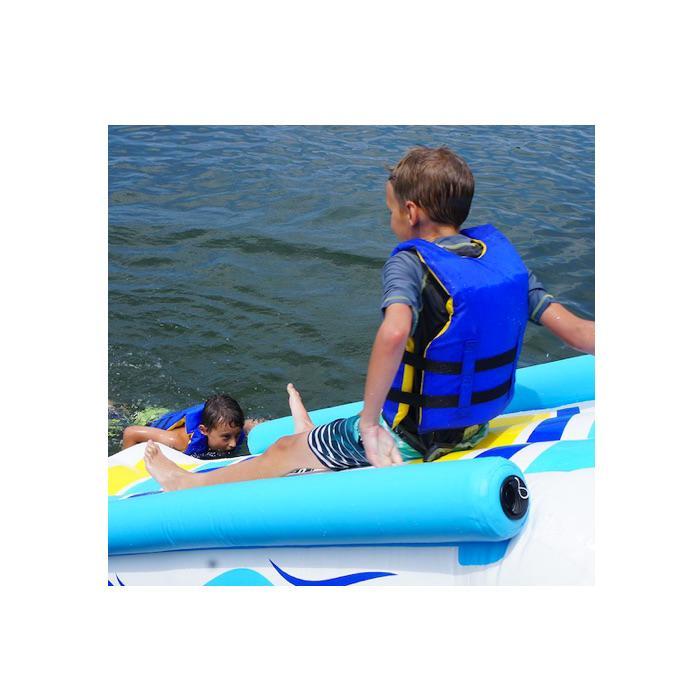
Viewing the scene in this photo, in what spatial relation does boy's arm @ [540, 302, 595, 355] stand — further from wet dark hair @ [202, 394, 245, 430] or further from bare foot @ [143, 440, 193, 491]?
wet dark hair @ [202, 394, 245, 430]

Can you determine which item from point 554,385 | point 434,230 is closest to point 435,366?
point 434,230

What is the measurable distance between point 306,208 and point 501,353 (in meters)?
4.78

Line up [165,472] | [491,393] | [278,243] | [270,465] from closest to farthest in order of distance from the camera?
[491,393]
[270,465]
[165,472]
[278,243]

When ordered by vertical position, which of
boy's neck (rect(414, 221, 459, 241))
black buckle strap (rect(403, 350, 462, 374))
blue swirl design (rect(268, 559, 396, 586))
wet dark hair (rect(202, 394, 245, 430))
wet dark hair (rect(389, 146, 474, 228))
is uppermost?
wet dark hair (rect(389, 146, 474, 228))

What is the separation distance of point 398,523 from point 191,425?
8.24 feet

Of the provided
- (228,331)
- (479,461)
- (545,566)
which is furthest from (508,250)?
(228,331)

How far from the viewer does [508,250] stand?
8.91 ft

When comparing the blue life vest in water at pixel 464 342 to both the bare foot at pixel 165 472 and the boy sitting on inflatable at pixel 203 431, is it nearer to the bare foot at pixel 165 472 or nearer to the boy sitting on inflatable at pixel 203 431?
the bare foot at pixel 165 472

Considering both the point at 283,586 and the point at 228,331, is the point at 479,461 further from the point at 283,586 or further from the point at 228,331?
the point at 228,331

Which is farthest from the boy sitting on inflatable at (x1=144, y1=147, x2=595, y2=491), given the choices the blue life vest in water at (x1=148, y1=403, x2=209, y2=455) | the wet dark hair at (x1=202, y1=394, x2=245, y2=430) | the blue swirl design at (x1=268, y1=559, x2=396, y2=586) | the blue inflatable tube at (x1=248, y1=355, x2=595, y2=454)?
the blue life vest in water at (x1=148, y1=403, x2=209, y2=455)

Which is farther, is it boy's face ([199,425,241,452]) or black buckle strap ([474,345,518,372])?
boy's face ([199,425,241,452])

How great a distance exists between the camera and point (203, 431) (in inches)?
182

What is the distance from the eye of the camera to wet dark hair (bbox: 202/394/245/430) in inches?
180

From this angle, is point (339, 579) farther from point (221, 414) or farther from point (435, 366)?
point (221, 414)
